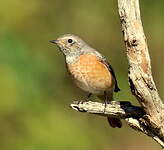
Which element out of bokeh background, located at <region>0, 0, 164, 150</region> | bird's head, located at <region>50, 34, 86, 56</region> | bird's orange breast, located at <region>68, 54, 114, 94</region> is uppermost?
bird's head, located at <region>50, 34, 86, 56</region>

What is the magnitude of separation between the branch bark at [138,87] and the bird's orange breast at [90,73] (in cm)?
118

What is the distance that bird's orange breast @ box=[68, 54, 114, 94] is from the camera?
30.5ft

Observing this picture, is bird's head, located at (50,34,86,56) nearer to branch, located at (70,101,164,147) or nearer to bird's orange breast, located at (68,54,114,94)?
bird's orange breast, located at (68,54,114,94)

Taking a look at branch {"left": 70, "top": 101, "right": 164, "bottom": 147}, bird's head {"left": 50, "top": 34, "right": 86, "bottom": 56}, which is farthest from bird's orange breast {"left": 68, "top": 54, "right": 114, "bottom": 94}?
branch {"left": 70, "top": 101, "right": 164, "bottom": 147}

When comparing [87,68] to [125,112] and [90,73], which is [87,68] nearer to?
[90,73]

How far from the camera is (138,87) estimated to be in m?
7.55

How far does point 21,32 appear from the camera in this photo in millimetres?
11750

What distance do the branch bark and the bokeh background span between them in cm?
249

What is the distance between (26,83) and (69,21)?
8.91 ft

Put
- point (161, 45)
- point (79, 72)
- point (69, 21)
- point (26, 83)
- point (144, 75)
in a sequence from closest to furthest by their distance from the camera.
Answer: point (144, 75), point (79, 72), point (26, 83), point (69, 21), point (161, 45)

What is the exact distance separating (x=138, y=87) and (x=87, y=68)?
184 centimetres

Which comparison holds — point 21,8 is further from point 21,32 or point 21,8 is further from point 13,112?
point 13,112

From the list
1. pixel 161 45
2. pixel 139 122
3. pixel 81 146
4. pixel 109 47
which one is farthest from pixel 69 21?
pixel 139 122

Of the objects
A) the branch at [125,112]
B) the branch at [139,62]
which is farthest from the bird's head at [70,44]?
the branch at [139,62]
